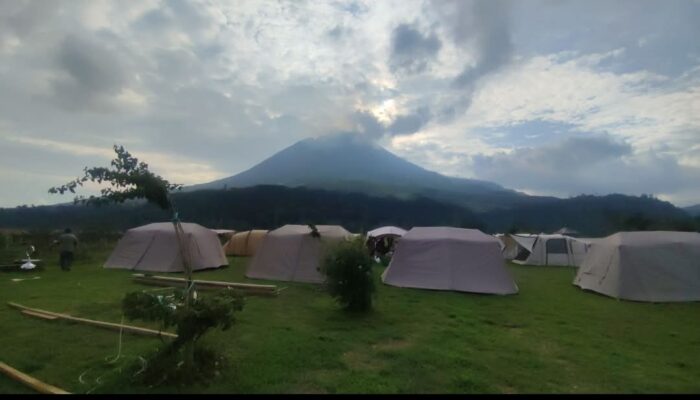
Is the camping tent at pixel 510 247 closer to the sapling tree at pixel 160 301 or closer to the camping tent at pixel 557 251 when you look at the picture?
the camping tent at pixel 557 251

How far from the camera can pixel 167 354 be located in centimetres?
514

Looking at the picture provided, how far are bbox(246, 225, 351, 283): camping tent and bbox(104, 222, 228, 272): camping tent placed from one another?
3.00 m

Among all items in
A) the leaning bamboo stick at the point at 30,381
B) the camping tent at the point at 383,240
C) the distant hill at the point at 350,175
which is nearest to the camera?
the leaning bamboo stick at the point at 30,381

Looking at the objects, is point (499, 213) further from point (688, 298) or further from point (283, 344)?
point (283, 344)

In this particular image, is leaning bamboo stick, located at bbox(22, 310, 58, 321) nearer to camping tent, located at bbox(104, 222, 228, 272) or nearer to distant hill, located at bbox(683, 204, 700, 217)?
camping tent, located at bbox(104, 222, 228, 272)

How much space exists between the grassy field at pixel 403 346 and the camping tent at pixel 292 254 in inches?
88.8

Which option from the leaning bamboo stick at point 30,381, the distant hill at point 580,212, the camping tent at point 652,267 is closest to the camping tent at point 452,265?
the camping tent at point 652,267

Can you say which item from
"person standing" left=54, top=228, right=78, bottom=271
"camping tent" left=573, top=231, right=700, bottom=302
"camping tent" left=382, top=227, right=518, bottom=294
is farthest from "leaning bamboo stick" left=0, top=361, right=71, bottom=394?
"camping tent" left=573, top=231, right=700, bottom=302

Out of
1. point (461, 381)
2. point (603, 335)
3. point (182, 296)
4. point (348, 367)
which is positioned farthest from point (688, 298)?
point (182, 296)

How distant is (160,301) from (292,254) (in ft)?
28.8

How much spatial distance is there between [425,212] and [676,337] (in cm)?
7406

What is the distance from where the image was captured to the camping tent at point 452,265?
40.2 ft

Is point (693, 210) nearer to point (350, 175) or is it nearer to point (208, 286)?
point (350, 175)

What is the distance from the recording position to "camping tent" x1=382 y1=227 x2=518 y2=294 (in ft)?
40.2
